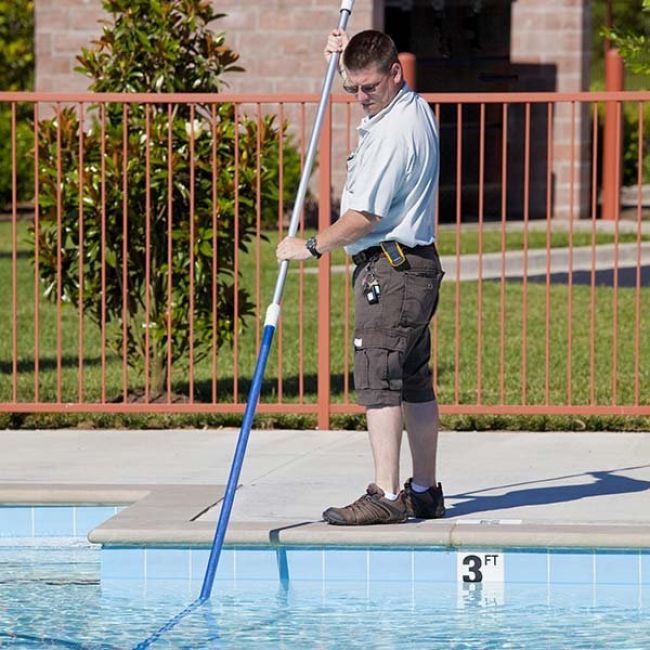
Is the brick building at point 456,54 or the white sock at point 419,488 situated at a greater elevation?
the brick building at point 456,54

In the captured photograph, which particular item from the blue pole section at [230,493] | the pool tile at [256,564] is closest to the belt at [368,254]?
the blue pole section at [230,493]

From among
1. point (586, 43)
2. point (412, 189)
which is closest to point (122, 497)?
point (412, 189)

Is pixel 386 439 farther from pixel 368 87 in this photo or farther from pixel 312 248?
pixel 368 87

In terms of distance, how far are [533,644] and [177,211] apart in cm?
465

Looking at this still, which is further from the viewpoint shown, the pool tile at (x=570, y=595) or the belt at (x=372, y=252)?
the belt at (x=372, y=252)

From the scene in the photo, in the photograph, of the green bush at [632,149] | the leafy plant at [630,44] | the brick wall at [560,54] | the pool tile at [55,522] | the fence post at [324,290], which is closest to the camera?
the pool tile at [55,522]

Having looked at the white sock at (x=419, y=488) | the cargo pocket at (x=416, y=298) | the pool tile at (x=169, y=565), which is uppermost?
the cargo pocket at (x=416, y=298)

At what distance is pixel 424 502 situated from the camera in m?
7.03

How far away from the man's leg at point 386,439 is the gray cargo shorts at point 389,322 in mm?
41

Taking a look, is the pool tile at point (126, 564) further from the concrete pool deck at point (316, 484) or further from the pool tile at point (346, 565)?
the pool tile at point (346, 565)

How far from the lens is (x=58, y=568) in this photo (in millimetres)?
7133

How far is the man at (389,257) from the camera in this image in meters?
6.53

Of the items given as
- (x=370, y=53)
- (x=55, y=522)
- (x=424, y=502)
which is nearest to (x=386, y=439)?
(x=424, y=502)

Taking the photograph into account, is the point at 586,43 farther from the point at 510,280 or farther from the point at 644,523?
the point at 644,523
